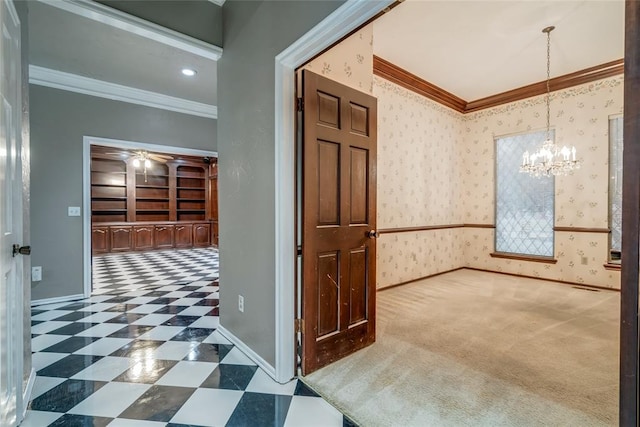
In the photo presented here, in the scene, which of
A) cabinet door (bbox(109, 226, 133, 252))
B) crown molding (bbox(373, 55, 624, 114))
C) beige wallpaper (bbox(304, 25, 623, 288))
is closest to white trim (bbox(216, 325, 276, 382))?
beige wallpaper (bbox(304, 25, 623, 288))

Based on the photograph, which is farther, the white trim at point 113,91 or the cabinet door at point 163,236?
the cabinet door at point 163,236

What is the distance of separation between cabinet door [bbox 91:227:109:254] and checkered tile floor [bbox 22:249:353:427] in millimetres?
4042

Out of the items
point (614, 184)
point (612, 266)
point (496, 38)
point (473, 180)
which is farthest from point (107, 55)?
point (612, 266)

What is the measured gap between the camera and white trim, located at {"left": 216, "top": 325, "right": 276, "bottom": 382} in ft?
6.46

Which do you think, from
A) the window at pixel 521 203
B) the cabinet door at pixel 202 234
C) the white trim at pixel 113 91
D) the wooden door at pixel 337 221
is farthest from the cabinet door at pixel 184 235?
the window at pixel 521 203

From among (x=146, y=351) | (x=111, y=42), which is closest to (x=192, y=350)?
(x=146, y=351)

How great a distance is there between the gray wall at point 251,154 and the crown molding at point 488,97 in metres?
1.99

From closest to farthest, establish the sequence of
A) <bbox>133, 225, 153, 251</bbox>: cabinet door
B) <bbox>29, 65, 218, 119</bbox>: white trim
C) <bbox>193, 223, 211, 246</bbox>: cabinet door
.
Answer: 1. <bbox>29, 65, 218, 119</bbox>: white trim
2. <bbox>133, 225, 153, 251</bbox>: cabinet door
3. <bbox>193, 223, 211, 246</bbox>: cabinet door

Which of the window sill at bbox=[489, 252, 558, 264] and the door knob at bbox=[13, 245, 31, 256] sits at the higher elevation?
the door knob at bbox=[13, 245, 31, 256]

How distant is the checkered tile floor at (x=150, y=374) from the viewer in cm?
157

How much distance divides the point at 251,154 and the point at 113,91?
121 inches

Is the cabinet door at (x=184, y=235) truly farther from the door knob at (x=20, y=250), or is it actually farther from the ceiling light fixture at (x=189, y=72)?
the door knob at (x=20, y=250)

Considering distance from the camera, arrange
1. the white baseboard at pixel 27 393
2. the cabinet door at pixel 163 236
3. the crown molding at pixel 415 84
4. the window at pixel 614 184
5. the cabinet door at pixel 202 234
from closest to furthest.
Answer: the white baseboard at pixel 27 393
the crown molding at pixel 415 84
the window at pixel 614 184
the cabinet door at pixel 163 236
the cabinet door at pixel 202 234

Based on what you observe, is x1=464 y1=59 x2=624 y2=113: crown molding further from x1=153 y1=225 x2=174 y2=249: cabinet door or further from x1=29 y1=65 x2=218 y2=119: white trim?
x1=153 y1=225 x2=174 y2=249: cabinet door
